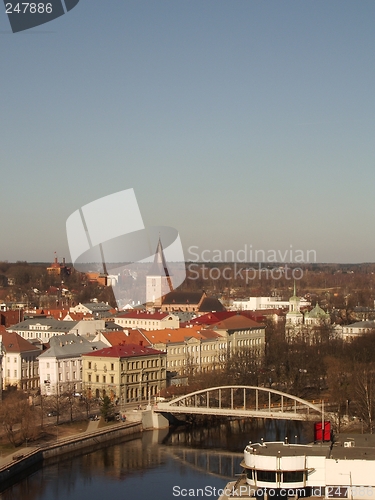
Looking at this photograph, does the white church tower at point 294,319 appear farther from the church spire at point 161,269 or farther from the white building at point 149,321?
the church spire at point 161,269

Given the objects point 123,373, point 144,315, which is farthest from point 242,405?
point 144,315

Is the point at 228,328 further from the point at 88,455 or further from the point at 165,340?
the point at 88,455

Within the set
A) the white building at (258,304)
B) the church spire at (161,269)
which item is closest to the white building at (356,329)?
the church spire at (161,269)

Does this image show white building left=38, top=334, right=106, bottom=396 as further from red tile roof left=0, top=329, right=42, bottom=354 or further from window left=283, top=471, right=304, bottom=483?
window left=283, top=471, right=304, bottom=483

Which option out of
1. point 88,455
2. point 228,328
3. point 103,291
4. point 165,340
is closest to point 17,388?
point 165,340

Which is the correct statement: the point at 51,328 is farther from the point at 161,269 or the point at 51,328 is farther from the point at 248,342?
the point at 161,269

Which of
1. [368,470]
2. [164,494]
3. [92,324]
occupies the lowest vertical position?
[164,494]

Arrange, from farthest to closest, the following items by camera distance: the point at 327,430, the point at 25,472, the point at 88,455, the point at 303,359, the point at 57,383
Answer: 1. the point at 303,359
2. the point at 57,383
3. the point at 88,455
4. the point at 25,472
5. the point at 327,430

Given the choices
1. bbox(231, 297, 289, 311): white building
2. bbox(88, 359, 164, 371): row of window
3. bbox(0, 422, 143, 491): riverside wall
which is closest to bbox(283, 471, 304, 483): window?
bbox(0, 422, 143, 491): riverside wall
